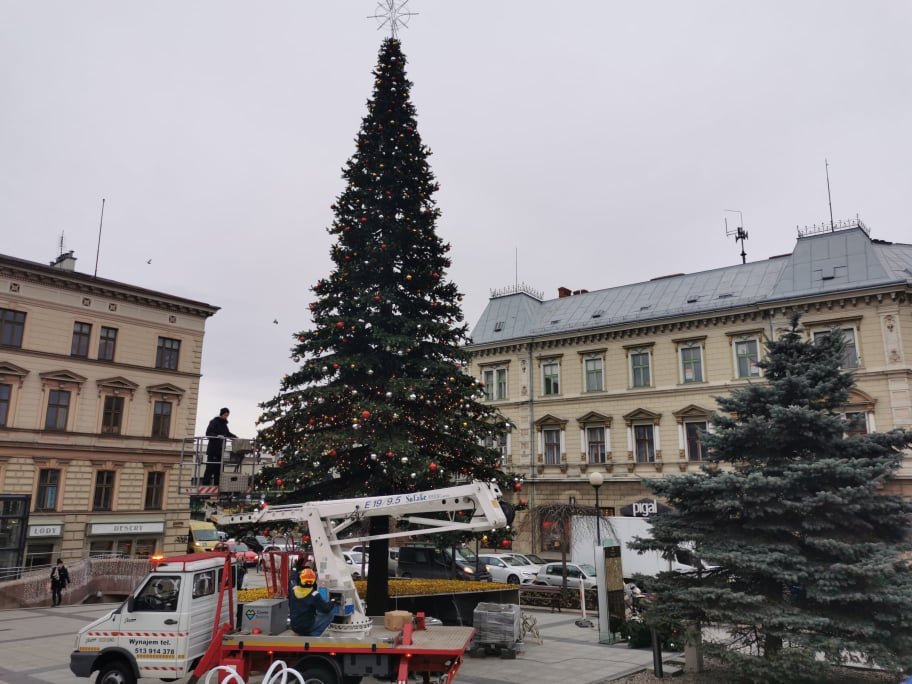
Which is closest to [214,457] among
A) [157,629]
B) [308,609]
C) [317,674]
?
[157,629]

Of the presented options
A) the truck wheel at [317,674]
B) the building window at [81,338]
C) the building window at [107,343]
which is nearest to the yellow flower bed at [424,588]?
the truck wheel at [317,674]

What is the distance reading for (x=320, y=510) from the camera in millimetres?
12180

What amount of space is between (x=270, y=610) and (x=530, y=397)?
3356 cm

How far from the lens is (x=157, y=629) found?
37.2ft

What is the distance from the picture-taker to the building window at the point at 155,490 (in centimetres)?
3553

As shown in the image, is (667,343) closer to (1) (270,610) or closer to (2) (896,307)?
(2) (896,307)

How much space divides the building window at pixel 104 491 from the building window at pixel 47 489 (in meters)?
1.72

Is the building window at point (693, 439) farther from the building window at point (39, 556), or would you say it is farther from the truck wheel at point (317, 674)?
the building window at point (39, 556)

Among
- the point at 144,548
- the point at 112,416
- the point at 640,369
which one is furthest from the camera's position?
the point at 640,369

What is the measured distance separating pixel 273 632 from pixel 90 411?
2688 centimetres

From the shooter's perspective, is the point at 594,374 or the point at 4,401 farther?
the point at 594,374

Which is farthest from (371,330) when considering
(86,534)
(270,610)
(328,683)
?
(86,534)

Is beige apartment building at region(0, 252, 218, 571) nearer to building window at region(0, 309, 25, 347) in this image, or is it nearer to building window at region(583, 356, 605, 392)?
building window at region(0, 309, 25, 347)

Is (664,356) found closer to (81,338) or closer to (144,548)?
(144,548)
